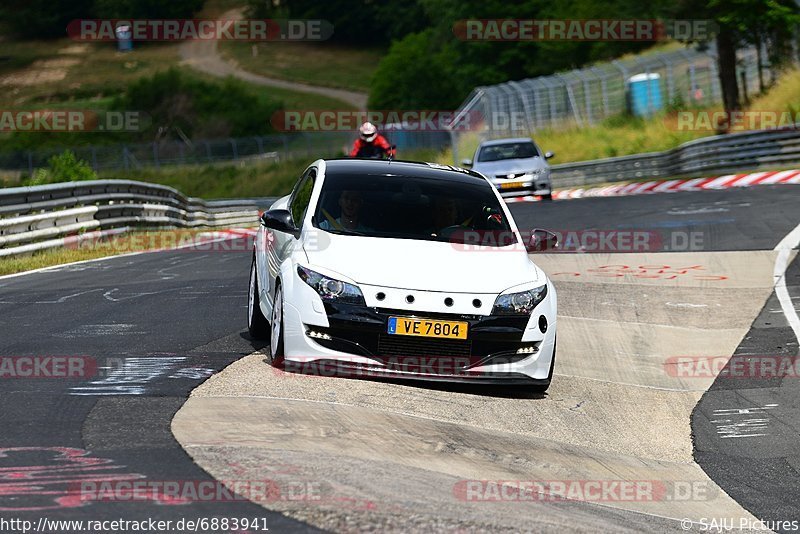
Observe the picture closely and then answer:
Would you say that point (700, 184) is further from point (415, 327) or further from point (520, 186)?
point (415, 327)

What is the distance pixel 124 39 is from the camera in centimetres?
11131

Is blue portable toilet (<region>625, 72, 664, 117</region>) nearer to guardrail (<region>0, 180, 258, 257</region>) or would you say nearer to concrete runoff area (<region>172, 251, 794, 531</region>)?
guardrail (<region>0, 180, 258, 257</region>)

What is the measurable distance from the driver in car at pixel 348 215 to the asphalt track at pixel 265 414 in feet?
3.50

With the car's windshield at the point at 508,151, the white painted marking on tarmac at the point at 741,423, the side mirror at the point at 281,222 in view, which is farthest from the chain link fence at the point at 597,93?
the side mirror at the point at 281,222

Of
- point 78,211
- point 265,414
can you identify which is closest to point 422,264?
point 265,414

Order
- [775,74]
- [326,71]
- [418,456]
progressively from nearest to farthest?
[418,456]
[775,74]
[326,71]

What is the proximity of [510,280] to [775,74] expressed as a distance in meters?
36.8

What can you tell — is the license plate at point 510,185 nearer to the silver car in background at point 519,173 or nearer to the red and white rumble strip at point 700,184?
the silver car in background at point 519,173

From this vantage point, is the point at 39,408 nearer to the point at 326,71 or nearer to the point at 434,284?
the point at 434,284

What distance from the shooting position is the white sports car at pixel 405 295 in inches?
346

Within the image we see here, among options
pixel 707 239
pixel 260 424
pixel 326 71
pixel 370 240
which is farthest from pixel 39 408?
pixel 326 71

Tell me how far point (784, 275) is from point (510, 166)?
51.9ft

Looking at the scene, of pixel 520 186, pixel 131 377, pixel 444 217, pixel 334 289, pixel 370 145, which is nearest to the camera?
pixel 131 377

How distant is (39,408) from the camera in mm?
7539
